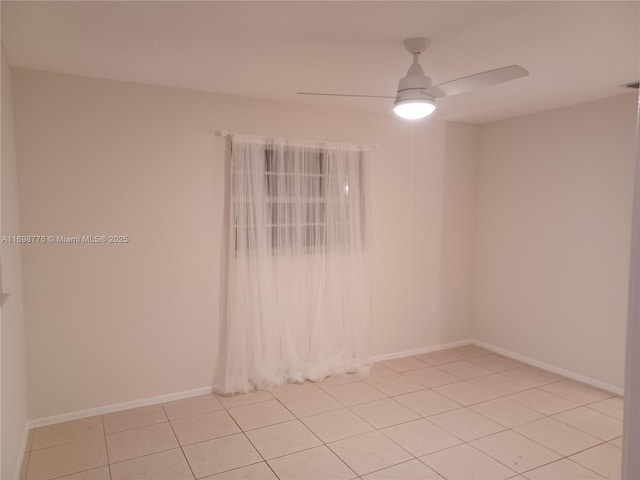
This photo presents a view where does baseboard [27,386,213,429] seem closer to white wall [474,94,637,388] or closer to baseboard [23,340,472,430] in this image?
baseboard [23,340,472,430]

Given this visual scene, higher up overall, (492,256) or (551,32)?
(551,32)

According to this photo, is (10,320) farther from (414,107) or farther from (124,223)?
(414,107)

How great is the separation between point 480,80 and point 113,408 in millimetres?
3300

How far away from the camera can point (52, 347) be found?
3.00 meters

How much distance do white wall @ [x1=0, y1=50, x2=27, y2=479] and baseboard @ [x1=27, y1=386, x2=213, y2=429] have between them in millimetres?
166

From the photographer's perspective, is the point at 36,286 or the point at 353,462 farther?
the point at 36,286

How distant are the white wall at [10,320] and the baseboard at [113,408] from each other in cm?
17

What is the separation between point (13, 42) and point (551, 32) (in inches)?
115

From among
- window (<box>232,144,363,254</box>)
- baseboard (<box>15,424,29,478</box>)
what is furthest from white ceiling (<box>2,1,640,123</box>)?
baseboard (<box>15,424,29,478</box>)

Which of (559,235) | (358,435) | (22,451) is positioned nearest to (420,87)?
(358,435)

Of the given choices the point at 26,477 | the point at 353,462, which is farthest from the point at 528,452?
the point at 26,477

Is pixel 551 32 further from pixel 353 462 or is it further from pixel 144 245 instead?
pixel 144 245

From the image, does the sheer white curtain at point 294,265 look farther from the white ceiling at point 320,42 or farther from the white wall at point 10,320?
the white wall at point 10,320

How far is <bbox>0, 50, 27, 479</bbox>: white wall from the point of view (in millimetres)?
2123
